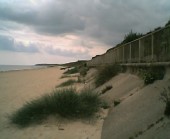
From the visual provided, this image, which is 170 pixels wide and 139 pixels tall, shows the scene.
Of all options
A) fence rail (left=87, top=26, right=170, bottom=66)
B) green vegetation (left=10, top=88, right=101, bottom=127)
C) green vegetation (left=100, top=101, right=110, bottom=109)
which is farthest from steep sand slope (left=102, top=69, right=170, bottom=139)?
fence rail (left=87, top=26, right=170, bottom=66)

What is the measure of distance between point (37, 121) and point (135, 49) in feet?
25.6

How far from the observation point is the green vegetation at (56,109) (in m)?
10.7

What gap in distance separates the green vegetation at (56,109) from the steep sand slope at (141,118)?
0.91 m

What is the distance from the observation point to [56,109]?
10.9 metres

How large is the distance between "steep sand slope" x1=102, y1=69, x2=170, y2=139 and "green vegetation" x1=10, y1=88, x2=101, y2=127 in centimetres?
91

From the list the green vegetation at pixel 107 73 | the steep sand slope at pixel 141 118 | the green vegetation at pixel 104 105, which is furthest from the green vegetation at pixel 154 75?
the green vegetation at pixel 107 73

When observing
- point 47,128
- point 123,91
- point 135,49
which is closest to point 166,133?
point 47,128

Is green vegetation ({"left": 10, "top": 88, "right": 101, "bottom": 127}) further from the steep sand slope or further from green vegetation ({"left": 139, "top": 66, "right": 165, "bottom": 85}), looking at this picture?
green vegetation ({"left": 139, "top": 66, "right": 165, "bottom": 85})

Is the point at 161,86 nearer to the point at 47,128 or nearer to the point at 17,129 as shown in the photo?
the point at 47,128

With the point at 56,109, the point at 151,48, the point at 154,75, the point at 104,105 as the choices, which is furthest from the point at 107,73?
the point at 56,109

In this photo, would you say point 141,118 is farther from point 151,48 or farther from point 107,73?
point 107,73

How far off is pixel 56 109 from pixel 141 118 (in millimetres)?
3648

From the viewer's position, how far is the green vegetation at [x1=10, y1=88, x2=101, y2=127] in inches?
420

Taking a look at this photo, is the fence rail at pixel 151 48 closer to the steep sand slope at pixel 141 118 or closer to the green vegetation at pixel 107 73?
the green vegetation at pixel 107 73
